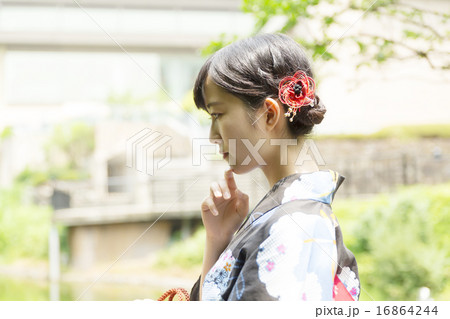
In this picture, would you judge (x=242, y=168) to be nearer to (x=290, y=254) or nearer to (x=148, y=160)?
(x=290, y=254)

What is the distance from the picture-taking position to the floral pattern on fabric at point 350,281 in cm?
65

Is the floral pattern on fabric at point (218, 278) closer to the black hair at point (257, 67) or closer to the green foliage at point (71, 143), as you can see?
the black hair at point (257, 67)

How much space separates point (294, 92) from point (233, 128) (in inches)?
3.9

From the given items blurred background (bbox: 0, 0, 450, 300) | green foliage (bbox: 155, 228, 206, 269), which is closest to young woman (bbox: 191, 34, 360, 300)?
blurred background (bbox: 0, 0, 450, 300)

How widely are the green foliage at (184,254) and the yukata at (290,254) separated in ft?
13.7

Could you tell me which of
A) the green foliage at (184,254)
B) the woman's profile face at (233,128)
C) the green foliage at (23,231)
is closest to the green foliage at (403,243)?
the green foliage at (184,254)

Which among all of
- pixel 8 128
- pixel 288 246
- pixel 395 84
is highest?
pixel 288 246

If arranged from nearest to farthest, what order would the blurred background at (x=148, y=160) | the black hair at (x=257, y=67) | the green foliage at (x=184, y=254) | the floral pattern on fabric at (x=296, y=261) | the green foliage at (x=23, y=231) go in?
1. the floral pattern on fabric at (x=296, y=261)
2. the black hair at (x=257, y=67)
3. the blurred background at (x=148, y=160)
4. the green foliage at (x=184, y=254)
5. the green foliage at (x=23, y=231)

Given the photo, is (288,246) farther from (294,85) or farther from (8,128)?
(8,128)

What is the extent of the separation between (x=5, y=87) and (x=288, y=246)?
283 inches

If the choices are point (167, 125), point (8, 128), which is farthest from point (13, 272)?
point (167, 125)

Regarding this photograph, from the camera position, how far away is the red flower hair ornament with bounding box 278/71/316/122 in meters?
0.68

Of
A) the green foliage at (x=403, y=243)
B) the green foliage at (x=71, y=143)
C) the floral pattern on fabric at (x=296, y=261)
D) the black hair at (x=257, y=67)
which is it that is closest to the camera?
the floral pattern on fabric at (x=296, y=261)
